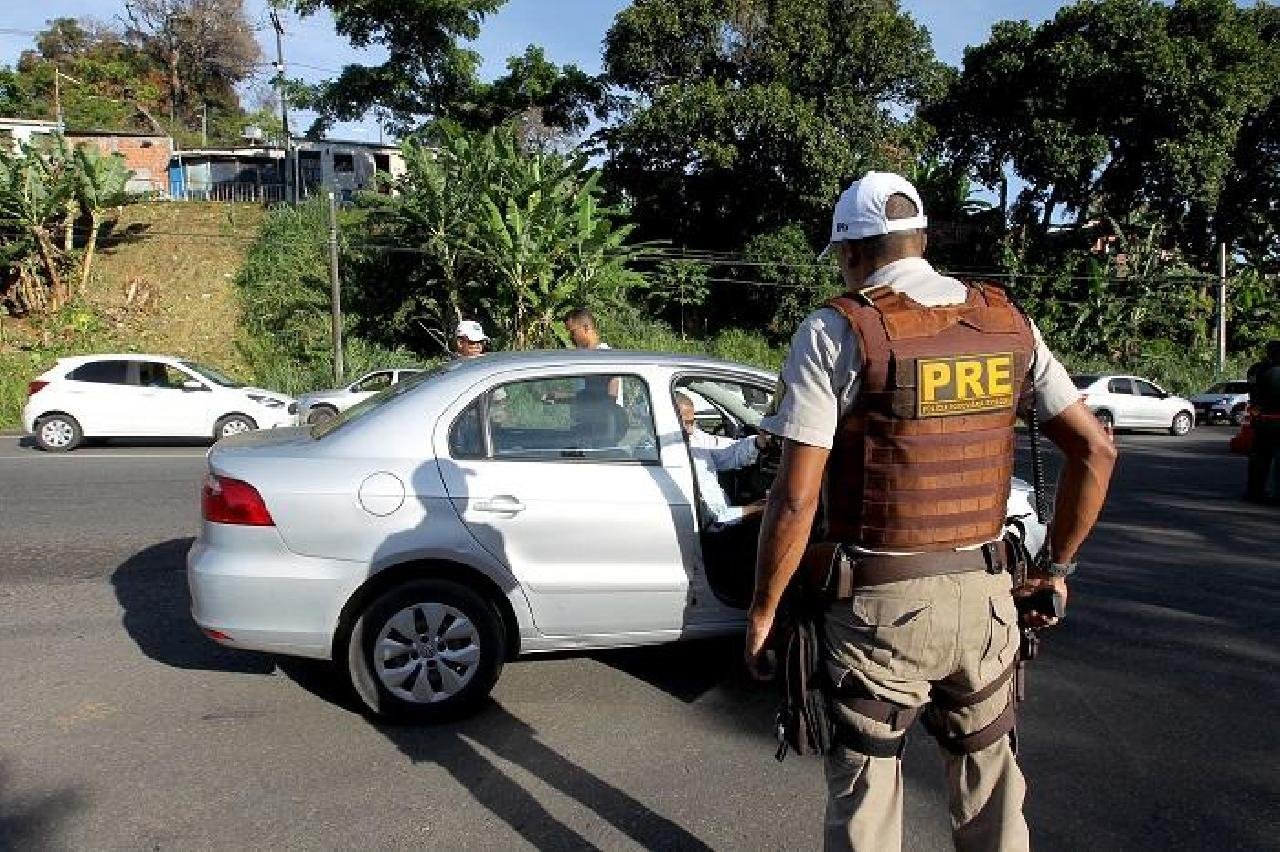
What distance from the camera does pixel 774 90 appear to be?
28438 millimetres

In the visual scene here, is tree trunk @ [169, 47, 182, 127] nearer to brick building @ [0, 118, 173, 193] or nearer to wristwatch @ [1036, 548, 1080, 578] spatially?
brick building @ [0, 118, 173, 193]

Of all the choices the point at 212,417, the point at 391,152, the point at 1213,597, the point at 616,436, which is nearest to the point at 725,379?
the point at 616,436

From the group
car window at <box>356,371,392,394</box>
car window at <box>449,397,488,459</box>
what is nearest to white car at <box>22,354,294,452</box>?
car window at <box>356,371,392,394</box>

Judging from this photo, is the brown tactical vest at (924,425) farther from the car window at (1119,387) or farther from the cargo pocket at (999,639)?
the car window at (1119,387)

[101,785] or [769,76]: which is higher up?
[769,76]

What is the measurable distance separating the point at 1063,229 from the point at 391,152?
23.6m

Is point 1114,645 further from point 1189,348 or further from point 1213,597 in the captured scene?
point 1189,348

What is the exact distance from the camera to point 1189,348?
32750mm

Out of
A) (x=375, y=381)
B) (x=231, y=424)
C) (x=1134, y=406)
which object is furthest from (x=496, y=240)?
(x=1134, y=406)

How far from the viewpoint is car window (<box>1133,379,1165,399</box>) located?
23.3 m

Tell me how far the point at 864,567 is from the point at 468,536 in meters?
2.21

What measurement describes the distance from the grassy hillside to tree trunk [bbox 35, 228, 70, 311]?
19.4 inches

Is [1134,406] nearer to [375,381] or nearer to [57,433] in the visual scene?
[375,381]

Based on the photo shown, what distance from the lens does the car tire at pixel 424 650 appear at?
4.17m
